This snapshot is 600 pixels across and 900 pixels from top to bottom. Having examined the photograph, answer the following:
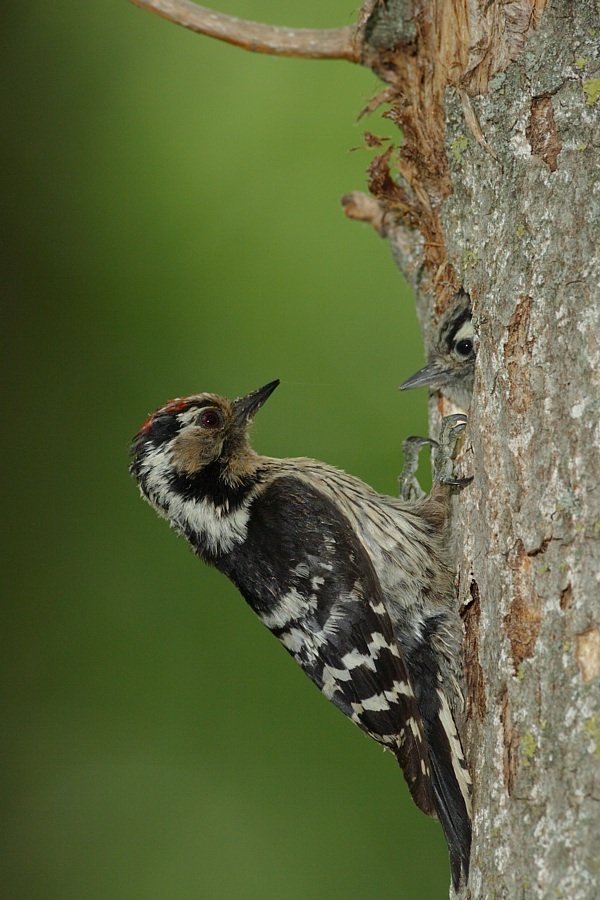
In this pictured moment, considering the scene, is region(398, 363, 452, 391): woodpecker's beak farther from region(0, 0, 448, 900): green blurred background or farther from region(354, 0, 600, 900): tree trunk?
region(0, 0, 448, 900): green blurred background

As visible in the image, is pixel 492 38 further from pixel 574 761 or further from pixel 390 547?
pixel 574 761

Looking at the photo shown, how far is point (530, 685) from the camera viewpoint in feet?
6.06

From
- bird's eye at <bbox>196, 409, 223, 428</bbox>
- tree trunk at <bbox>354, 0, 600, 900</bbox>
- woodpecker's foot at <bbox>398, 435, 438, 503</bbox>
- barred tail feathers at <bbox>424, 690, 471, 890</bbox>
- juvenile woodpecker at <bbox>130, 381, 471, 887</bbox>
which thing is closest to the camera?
tree trunk at <bbox>354, 0, 600, 900</bbox>

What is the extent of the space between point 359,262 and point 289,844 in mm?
3547

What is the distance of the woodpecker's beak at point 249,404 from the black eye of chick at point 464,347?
719mm

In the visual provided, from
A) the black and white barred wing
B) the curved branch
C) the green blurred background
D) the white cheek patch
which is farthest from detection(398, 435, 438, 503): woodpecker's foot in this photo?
the curved branch

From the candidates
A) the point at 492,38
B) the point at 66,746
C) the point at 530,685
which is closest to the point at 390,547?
the point at 530,685

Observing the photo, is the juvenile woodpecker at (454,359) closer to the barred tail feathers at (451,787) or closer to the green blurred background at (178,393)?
the barred tail feathers at (451,787)

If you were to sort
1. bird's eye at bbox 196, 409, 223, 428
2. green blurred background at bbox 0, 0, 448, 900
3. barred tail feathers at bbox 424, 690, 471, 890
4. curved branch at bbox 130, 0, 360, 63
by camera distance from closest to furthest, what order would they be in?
barred tail feathers at bbox 424, 690, 471, 890
bird's eye at bbox 196, 409, 223, 428
curved branch at bbox 130, 0, 360, 63
green blurred background at bbox 0, 0, 448, 900

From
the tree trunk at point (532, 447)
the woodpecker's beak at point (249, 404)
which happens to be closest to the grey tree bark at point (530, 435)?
the tree trunk at point (532, 447)

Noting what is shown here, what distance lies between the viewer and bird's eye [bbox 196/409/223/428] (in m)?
3.15

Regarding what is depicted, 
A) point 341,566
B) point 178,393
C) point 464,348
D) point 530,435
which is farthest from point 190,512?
point 178,393

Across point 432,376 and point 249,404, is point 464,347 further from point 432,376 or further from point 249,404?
point 249,404

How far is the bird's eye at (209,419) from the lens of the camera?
124 inches
